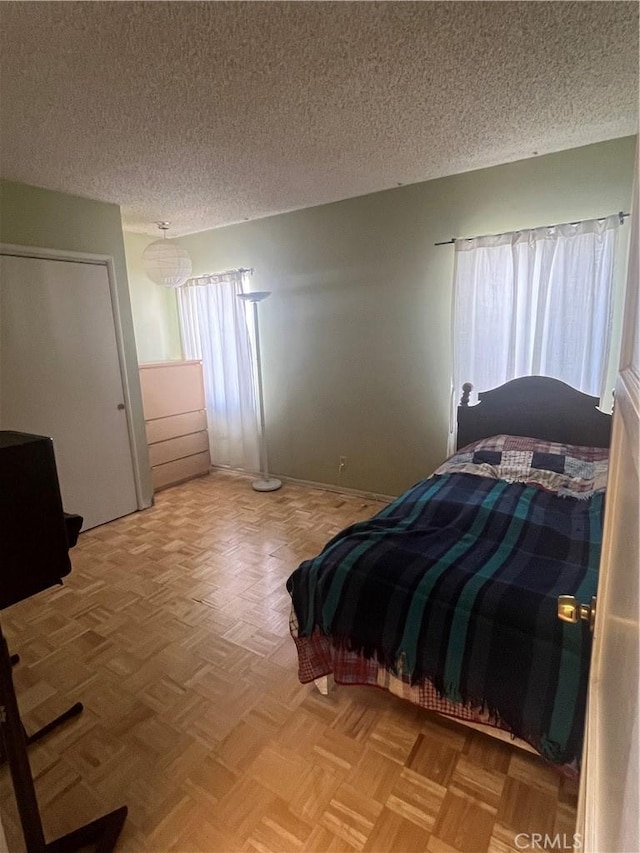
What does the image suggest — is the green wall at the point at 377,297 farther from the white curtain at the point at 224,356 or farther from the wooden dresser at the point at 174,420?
the wooden dresser at the point at 174,420

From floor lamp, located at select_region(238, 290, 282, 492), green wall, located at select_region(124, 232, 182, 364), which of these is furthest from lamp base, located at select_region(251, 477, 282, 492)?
green wall, located at select_region(124, 232, 182, 364)

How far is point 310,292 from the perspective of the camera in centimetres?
376

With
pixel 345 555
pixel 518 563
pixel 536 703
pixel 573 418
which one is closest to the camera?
pixel 536 703

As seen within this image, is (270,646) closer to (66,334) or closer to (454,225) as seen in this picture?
(66,334)

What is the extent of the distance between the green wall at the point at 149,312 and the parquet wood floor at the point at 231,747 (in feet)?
8.88

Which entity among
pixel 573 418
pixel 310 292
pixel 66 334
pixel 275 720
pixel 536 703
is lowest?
pixel 275 720

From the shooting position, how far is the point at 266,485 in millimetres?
4113

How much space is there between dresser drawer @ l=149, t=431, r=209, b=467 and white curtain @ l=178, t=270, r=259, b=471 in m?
0.17

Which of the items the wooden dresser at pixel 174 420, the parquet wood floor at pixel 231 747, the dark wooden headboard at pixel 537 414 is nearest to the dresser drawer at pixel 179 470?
the wooden dresser at pixel 174 420

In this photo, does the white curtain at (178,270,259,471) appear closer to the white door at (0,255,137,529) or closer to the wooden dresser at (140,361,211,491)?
the wooden dresser at (140,361,211,491)

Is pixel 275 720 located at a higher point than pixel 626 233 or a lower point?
lower

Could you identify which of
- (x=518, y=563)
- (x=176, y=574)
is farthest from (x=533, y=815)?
(x=176, y=574)

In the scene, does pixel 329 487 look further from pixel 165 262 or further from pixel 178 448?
pixel 165 262

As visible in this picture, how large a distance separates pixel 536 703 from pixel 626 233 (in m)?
2.66
